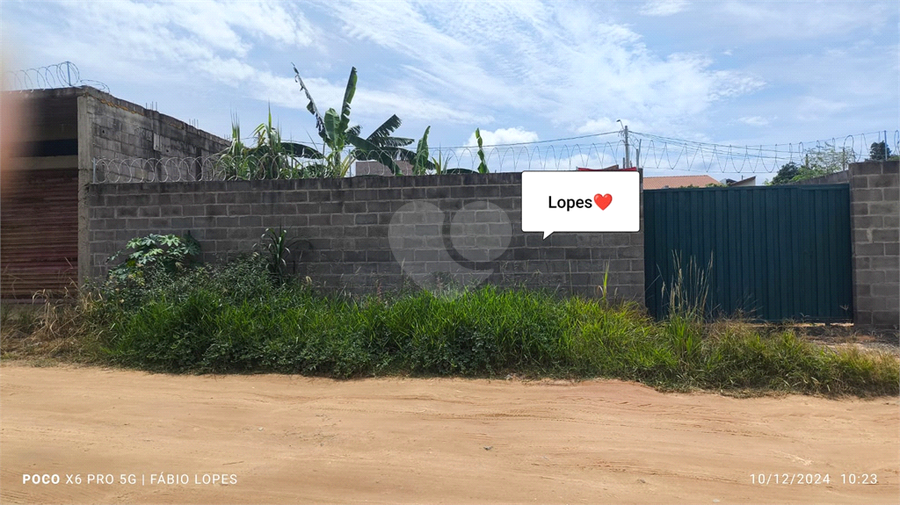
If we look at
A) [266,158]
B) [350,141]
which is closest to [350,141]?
[350,141]

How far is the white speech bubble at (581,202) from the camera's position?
7.21 m

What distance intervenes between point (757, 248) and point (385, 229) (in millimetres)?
4545

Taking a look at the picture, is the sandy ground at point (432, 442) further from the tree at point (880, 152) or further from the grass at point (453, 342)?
the tree at point (880, 152)

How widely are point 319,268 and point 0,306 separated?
14.8 ft

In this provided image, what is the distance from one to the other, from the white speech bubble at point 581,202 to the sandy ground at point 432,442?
94.8 inches

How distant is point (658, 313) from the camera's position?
7.38m

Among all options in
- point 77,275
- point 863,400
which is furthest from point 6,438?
point 863,400

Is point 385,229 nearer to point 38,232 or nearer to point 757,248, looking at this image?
point 757,248

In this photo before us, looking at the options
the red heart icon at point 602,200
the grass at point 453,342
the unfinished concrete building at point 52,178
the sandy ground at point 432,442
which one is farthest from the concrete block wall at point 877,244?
the unfinished concrete building at point 52,178

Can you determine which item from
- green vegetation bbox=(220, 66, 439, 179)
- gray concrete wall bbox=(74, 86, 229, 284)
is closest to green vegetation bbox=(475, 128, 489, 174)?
green vegetation bbox=(220, 66, 439, 179)

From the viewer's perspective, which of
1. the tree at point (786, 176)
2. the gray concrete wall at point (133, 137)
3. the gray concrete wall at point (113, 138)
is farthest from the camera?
the tree at point (786, 176)

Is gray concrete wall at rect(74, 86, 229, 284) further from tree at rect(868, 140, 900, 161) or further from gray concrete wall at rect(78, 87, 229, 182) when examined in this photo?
tree at rect(868, 140, 900, 161)

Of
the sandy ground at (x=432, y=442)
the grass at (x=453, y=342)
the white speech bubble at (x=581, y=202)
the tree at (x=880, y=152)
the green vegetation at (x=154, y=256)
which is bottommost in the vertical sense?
the sandy ground at (x=432, y=442)

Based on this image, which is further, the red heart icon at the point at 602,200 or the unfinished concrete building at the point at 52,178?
the unfinished concrete building at the point at 52,178
